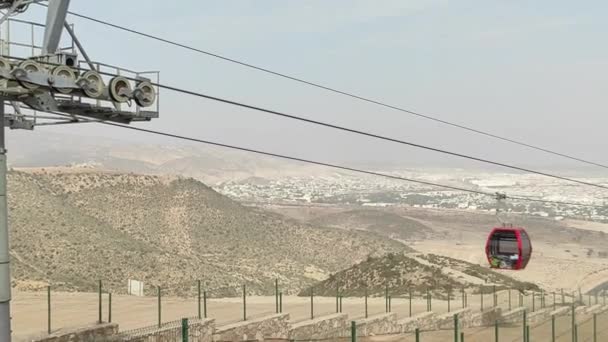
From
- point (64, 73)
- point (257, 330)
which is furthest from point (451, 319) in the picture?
point (64, 73)

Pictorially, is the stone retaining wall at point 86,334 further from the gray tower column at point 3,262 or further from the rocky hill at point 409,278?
the rocky hill at point 409,278

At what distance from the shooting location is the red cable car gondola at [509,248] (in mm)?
35031

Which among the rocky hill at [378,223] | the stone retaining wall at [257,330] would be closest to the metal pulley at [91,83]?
the stone retaining wall at [257,330]

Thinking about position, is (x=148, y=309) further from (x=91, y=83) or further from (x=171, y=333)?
(x=91, y=83)

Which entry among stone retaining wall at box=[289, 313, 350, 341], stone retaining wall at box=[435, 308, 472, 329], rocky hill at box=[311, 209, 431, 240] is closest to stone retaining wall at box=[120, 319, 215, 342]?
stone retaining wall at box=[289, 313, 350, 341]

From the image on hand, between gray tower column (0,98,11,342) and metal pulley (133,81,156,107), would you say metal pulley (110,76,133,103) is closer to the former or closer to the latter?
metal pulley (133,81,156,107)

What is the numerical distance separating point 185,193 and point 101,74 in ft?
319

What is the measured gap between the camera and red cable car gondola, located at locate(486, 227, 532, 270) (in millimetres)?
35031

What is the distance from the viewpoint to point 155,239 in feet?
294

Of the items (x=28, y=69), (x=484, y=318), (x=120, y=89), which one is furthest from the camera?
(x=484, y=318)

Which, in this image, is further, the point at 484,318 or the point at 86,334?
the point at 484,318

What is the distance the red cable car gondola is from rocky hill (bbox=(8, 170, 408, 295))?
105 ft

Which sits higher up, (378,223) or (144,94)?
(144,94)

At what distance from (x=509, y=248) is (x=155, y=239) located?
204ft
